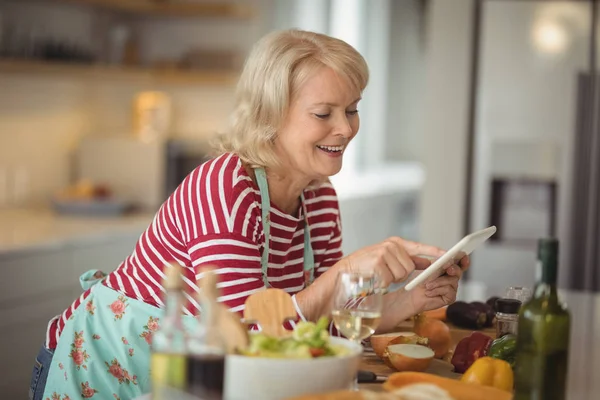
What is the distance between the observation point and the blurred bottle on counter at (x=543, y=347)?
4.44 ft

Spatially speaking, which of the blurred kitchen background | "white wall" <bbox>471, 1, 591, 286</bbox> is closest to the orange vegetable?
the blurred kitchen background

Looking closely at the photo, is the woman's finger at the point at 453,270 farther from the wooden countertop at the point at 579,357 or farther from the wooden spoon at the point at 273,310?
the wooden spoon at the point at 273,310

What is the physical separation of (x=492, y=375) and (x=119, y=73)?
3631 millimetres

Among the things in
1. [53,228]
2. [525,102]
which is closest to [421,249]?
[53,228]

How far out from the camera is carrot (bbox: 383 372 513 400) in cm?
143

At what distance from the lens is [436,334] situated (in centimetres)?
187

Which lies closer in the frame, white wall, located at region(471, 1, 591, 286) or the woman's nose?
the woman's nose

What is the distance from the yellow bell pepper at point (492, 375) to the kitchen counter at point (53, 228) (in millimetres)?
2226

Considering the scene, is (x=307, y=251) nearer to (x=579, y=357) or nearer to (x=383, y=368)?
(x=383, y=368)

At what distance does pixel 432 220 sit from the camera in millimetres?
4516

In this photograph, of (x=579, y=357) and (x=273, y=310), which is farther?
(x=579, y=357)

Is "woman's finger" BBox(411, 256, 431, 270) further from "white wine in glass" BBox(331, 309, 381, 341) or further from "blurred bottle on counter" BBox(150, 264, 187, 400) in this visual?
"blurred bottle on counter" BBox(150, 264, 187, 400)

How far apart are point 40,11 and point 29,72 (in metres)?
0.31

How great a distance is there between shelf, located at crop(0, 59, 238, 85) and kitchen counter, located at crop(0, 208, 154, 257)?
65 centimetres
